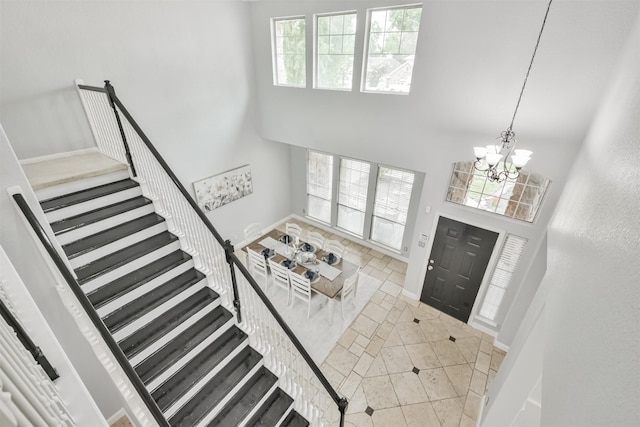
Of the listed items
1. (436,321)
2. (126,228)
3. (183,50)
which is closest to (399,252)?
(436,321)

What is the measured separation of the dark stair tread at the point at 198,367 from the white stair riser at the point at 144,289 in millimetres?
888

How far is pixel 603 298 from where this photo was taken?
116 cm

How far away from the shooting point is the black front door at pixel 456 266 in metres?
4.75

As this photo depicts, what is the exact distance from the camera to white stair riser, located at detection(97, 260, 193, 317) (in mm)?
2766

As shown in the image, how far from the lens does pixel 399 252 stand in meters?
6.99

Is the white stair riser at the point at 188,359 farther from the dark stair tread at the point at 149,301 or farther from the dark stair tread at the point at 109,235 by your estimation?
the dark stair tread at the point at 109,235

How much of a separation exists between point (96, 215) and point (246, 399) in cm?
261

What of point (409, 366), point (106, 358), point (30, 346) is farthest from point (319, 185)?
point (30, 346)

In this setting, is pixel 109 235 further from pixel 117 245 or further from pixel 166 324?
pixel 166 324

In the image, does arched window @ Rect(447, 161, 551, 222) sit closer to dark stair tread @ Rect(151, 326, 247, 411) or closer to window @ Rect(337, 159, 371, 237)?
window @ Rect(337, 159, 371, 237)

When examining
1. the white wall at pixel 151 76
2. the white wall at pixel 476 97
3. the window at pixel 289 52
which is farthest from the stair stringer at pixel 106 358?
the window at pixel 289 52

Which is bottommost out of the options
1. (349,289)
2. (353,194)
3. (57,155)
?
(349,289)

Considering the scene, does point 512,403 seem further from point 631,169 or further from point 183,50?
point 183,50

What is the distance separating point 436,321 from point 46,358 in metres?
5.47
